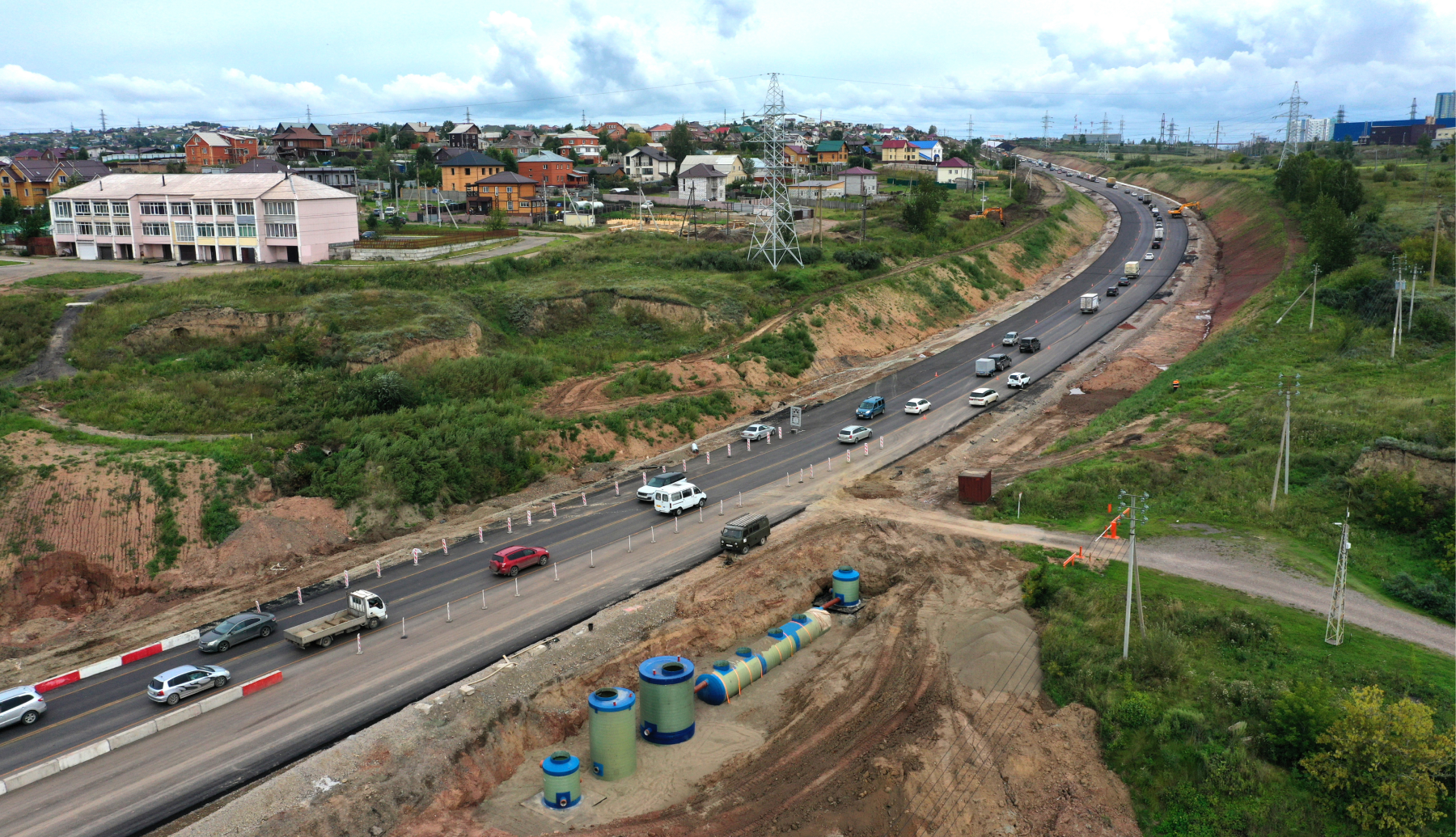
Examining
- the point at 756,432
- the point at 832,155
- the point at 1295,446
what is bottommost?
the point at 756,432

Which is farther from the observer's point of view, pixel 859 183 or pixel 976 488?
pixel 859 183

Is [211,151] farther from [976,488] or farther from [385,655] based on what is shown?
[976,488]

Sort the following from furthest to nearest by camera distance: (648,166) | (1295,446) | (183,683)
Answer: (648,166) < (1295,446) < (183,683)

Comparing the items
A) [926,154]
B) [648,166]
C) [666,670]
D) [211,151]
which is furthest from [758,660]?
[926,154]

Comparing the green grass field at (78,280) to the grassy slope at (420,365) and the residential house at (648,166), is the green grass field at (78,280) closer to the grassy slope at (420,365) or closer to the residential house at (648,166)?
the grassy slope at (420,365)

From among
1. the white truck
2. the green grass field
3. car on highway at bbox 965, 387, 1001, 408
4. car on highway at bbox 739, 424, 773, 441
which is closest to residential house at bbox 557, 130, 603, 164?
the green grass field

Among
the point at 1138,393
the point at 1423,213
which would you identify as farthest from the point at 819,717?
the point at 1423,213

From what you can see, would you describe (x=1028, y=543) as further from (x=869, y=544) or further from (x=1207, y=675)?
(x=1207, y=675)

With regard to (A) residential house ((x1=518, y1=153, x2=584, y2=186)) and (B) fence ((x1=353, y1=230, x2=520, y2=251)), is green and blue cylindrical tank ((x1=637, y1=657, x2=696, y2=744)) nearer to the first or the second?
(B) fence ((x1=353, y1=230, x2=520, y2=251))
